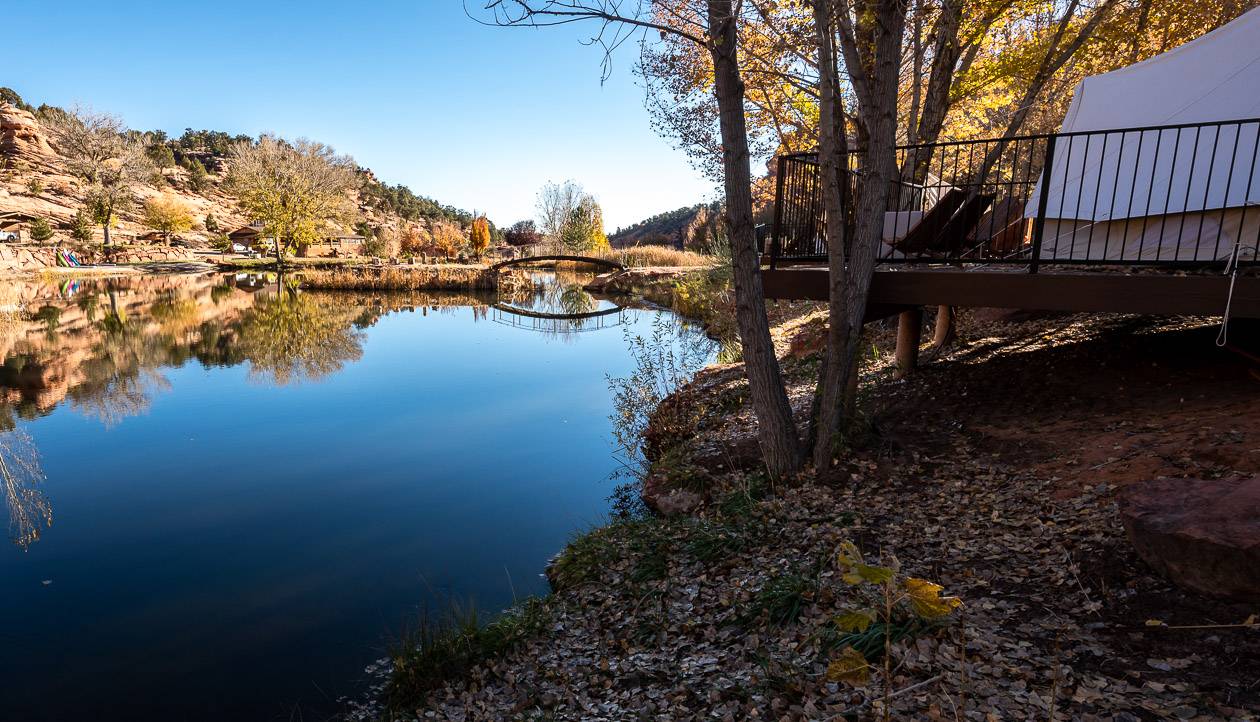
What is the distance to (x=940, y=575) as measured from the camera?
342 cm

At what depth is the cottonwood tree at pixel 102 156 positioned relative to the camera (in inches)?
1804

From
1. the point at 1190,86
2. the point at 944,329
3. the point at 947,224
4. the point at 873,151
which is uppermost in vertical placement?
the point at 1190,86

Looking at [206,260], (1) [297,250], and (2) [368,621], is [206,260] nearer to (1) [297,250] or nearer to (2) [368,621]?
(1) [297,250]

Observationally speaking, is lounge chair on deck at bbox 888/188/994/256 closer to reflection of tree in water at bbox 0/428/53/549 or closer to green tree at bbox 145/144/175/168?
reflection of tree in water at bbox 0/428/53/549

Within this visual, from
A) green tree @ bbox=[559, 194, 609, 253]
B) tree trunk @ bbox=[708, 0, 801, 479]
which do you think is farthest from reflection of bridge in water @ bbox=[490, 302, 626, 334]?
green tree @ bbox=[559, 194, 609, 253]

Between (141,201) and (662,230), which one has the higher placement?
(141,201)

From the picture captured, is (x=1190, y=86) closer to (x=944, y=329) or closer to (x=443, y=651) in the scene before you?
(x=944, y=329)

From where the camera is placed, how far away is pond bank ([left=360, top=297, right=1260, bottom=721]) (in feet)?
8.20

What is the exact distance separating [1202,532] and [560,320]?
19.5 meters

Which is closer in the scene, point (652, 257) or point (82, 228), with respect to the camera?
point (652, 257)

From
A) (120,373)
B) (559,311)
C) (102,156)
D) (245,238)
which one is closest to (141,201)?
(102,156)

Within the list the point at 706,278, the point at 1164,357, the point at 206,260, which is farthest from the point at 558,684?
the point at 206,260

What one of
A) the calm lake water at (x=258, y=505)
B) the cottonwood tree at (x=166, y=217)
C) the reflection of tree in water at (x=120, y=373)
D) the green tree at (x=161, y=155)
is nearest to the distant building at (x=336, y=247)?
the cottonwood tree at (x=166, y=217)

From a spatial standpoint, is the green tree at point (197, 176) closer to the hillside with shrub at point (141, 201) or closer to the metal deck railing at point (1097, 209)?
the hillside with shrub at point (141, 201)
